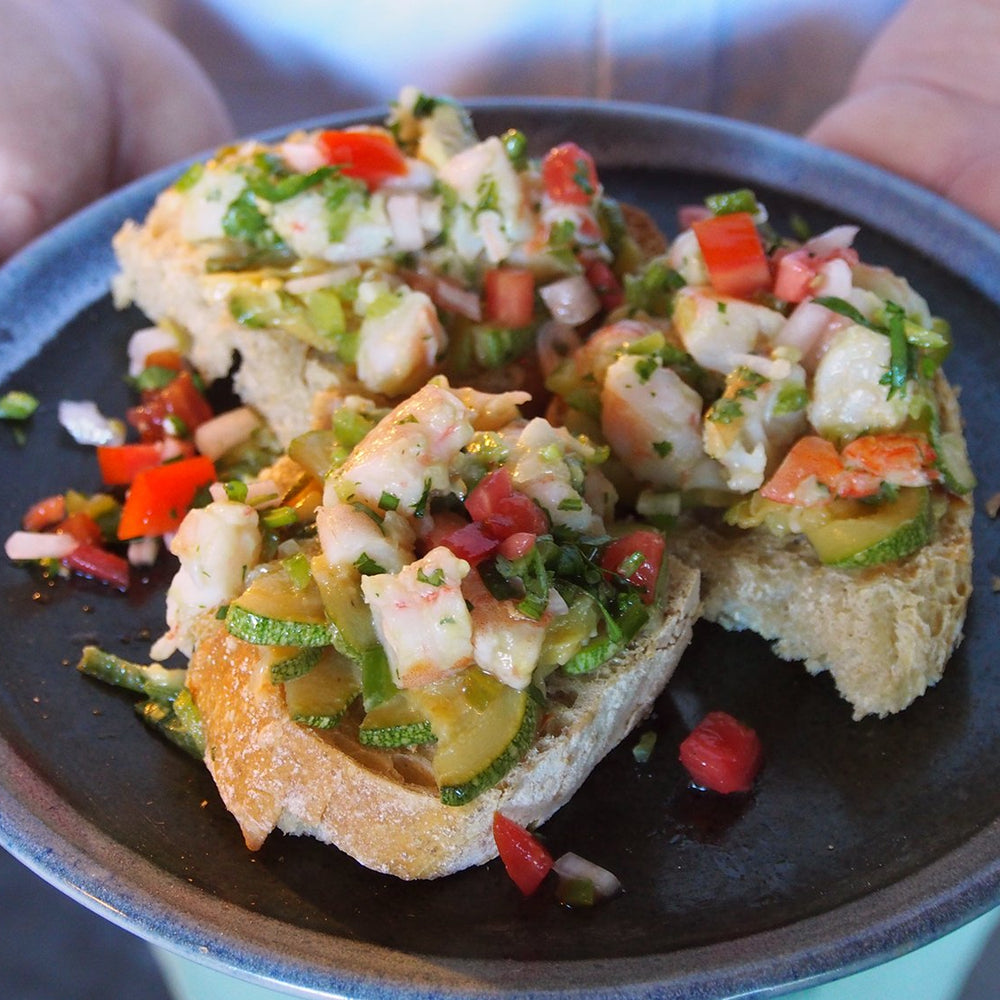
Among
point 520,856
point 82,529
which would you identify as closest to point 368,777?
point 520,856

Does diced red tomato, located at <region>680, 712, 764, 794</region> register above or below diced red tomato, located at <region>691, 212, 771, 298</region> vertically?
below

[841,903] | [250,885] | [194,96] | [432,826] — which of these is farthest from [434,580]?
[194,96]

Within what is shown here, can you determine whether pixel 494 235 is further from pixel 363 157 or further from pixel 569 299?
pixel 363 157

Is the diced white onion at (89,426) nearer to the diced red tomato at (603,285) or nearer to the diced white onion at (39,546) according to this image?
the diced white onion at (39,546)

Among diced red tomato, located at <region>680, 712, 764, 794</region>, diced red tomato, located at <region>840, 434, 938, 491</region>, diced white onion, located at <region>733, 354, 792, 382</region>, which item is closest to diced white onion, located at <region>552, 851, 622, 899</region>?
diced red tomato, located at <region>680, 712, 764, 794</region>

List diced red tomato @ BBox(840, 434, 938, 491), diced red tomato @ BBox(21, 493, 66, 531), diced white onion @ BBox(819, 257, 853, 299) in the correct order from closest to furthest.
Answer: diced red tomato @ BBox(840, 434, 938, 491), diced white onion @ BBox(819, 257, 853, 299), diced red tomato @ BBox(21, 493, 66, 531)

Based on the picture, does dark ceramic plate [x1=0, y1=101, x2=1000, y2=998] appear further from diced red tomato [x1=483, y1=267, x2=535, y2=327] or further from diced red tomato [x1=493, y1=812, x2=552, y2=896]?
diced red tomato [x1=483, y1=267, x2=535, y2=327]

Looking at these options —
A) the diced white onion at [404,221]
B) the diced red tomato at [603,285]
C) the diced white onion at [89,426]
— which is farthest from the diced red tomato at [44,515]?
the diced red tomato at [603,285]

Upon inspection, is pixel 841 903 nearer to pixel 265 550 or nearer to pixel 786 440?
pixel 786 440
